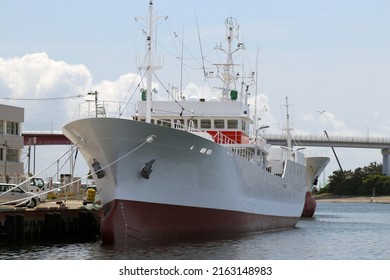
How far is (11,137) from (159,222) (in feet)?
138

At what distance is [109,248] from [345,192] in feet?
393

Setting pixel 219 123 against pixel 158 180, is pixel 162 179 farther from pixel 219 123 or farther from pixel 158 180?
pixel 219 123

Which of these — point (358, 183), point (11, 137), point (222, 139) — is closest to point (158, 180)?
point (222, 139)

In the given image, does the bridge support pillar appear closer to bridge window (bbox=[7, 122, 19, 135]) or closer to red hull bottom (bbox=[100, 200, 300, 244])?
bridge window (bbox=[7, 122, 19, 135])

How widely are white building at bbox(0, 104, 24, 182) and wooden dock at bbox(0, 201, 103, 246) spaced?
104ft

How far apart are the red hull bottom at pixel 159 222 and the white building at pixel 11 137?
37.7 m

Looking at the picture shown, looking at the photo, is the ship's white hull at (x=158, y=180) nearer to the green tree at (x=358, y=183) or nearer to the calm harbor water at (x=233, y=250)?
the calm harbor water at (x=233, y=250)

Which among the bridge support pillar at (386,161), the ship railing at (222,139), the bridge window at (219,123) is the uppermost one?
the bridge support pillar at (386,161)

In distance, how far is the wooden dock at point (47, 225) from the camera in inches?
1316

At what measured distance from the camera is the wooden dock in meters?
33.4

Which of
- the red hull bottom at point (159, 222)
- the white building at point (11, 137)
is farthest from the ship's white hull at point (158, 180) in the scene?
the white building at point (11, 137)

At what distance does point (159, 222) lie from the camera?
31797 mm

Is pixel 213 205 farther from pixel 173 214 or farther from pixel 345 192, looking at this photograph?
pixel 345 192

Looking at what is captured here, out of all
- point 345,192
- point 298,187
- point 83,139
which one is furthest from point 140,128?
point 345,192
